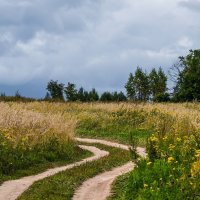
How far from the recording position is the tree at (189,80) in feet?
269

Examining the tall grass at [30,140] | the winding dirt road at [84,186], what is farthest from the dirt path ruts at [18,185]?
the tall grass at [30,140]

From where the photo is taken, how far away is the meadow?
1306 centimetres

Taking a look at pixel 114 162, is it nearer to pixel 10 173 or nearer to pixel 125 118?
pixel 10 173

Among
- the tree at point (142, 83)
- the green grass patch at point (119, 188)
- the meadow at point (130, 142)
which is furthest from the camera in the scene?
the tree at point (142, 83)

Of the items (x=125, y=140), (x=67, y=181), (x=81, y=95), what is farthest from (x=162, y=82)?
(x=67, y=181)

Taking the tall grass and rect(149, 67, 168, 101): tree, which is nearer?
the tall grass

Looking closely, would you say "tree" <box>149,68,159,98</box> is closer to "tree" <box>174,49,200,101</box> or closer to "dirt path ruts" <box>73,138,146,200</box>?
"tree" <box>174,49,200,101</box>

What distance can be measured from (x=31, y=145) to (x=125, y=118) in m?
18.7

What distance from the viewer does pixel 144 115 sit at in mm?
40062

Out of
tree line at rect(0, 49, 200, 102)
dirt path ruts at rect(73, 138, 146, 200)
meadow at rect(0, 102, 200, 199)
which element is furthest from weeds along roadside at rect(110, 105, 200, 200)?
tree line at rect(0, 49, 200, 102)

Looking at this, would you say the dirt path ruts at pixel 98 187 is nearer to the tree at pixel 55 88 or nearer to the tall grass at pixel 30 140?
the tall grass at pixel 30 140

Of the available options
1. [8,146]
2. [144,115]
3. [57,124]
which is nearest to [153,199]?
[8,146]

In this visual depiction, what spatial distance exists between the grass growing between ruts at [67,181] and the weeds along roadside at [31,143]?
1612mm

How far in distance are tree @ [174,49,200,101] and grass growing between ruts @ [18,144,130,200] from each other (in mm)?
59650
